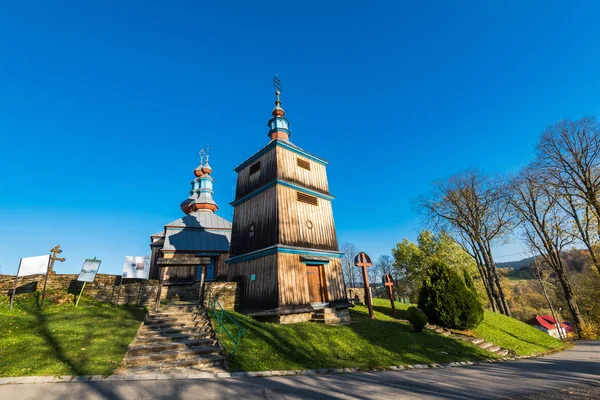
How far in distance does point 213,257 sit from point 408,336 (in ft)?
54.4

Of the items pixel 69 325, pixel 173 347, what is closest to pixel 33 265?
pixel 69 325

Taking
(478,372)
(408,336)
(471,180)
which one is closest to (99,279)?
(408,336)

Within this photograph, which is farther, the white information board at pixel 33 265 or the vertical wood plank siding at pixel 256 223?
the vertical wood plank siding at pixel 256 223

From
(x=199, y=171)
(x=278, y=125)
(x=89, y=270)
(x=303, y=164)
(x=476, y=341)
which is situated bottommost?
(x=476, y=341)

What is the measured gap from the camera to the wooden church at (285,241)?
14.4 m

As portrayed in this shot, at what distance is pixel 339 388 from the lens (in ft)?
21.1

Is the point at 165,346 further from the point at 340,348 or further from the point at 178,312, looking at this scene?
the point at 340,348

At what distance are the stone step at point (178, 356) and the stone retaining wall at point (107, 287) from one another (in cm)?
658

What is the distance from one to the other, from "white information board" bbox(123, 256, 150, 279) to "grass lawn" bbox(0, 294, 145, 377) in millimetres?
3596

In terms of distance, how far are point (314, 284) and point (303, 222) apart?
12.4ft

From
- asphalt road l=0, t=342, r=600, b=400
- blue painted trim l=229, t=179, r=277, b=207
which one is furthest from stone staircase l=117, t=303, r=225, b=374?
blue painted trim l=229, t=179, r=277, b=207

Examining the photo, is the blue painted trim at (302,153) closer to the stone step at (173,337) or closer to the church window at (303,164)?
the church window at (303,164)

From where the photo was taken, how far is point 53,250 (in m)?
14.8

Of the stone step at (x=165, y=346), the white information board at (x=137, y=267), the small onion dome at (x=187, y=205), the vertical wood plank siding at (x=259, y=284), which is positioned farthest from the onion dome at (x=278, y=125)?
the small onion dome at (x=187, y=205)
